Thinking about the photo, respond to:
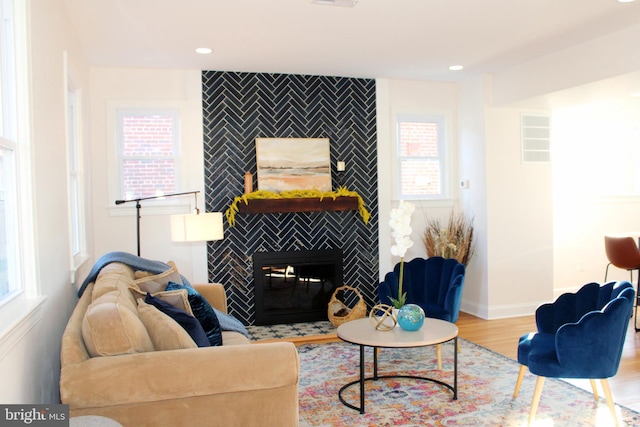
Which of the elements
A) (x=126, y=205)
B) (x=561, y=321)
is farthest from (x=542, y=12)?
(x=126, y=205)

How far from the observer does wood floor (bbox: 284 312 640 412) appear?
11.7 ft

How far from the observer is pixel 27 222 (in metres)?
2.24

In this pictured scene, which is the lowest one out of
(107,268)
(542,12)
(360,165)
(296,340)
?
(296,340)

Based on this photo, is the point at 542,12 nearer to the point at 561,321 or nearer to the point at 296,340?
the point at 561,321

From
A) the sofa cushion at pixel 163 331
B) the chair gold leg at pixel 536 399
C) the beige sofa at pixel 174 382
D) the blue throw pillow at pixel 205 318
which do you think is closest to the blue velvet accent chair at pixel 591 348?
the chair gold leg at pixel 536 399

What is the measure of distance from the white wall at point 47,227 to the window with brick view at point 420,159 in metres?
3.82

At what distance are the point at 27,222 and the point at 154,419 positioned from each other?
38.2 inches

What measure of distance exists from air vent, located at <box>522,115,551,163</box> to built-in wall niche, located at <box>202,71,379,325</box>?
5.45 ft

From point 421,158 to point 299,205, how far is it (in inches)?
67.3

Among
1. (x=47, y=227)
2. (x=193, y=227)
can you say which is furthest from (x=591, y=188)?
(x=47, y=227)

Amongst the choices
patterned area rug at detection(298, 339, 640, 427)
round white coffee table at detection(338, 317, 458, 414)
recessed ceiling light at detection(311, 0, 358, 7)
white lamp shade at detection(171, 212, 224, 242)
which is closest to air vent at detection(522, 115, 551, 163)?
patterned area rug at detection(298, 339, 640, 427)

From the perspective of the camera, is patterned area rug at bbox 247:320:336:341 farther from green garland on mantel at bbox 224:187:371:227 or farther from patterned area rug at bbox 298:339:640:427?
green garland on mantel at bbox 224:187:371:227

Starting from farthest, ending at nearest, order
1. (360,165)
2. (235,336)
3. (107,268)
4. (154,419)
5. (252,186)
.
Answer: (360,165) → (252,186) → (235,336) → (107,268) → (154,419)

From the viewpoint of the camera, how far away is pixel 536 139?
234 inches
